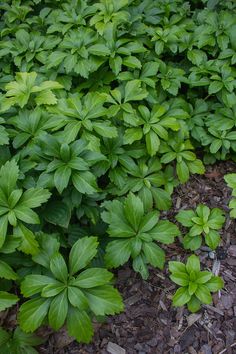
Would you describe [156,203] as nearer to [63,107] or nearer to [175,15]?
[63,107]

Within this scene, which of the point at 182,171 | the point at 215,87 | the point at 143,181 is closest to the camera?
the point at 143,181

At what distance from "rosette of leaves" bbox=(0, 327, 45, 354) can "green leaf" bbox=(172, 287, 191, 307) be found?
82cm

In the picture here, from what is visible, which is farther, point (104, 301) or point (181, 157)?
point (181, 157)

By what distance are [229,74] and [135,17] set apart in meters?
0.88

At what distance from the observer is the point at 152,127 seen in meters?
2.76

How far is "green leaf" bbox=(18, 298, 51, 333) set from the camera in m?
2.04

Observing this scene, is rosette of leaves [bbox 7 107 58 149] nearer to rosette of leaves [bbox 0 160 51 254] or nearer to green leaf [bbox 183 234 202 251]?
rosette of leaves [bbox 0 160 51 254]

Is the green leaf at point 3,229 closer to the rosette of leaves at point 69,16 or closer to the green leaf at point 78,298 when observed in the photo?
the green leaf at point 78,298

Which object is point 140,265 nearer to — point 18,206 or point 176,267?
point 176,267

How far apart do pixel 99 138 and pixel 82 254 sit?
0.83 m

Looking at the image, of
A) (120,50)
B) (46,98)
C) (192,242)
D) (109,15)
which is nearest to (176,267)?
(192,242)

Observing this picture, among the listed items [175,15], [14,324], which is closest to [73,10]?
[175,15]

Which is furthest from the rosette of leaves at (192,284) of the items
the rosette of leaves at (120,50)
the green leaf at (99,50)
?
the green leaf at (99,50)

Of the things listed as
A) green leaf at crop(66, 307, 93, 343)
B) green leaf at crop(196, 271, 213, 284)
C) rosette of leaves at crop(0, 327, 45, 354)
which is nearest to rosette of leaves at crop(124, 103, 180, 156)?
green leaf at crop(196, 271, 213, 284)
